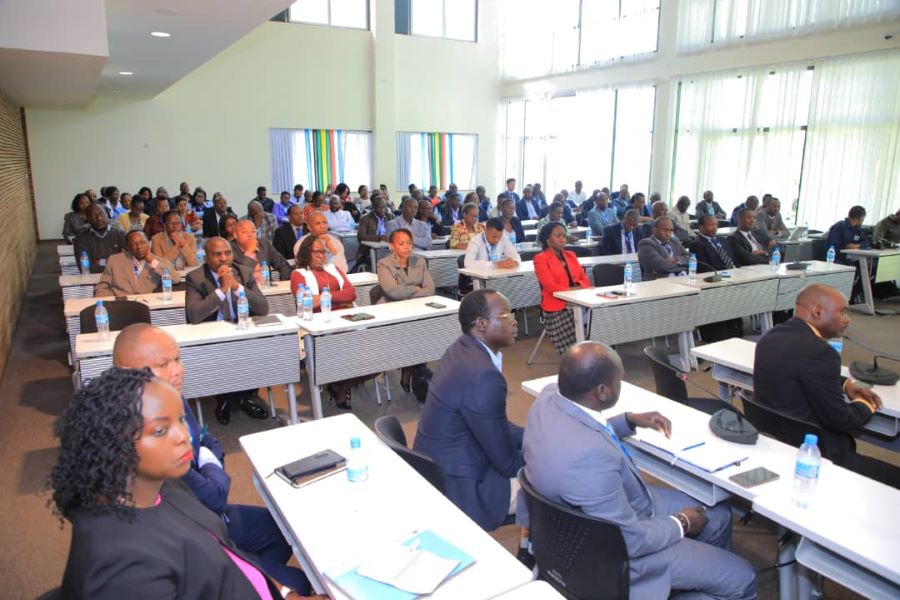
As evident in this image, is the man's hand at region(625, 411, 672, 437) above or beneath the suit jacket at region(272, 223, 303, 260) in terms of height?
beneath

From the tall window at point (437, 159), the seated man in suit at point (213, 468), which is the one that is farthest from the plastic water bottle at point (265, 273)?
the tall window at point (437, 159)

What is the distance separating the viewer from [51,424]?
4.56ft

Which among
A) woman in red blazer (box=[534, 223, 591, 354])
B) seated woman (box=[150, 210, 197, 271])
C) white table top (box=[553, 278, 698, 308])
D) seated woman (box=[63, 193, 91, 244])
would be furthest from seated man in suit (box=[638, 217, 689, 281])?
seated woman (box=[63, 193, 91, 244])

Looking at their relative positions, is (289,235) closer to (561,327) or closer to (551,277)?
(551,277)

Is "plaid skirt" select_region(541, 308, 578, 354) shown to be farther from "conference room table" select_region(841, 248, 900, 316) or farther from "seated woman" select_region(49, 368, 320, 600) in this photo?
"conference room table" select_region(841, 248, 900, 316)

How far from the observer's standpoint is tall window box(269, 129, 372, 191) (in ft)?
51.5

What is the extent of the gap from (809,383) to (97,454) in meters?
2.94

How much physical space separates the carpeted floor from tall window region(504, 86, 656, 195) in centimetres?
712

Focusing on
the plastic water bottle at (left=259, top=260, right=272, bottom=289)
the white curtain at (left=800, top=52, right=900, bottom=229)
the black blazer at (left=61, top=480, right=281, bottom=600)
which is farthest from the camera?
the white curtain at (left=800, top=52, right=900, bottom=229)

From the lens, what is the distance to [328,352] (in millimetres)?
4539

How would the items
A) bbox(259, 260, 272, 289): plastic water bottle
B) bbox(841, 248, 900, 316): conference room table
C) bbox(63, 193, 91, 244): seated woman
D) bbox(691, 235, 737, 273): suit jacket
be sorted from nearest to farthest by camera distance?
bbox(259, 260, 272, 289): plastic water bottle, bbox(691, 235, 737, 273): suit jacket, bbox(841, 248, 900, 316): conference room table, bbox(63, 193, 91, 244): seated woman

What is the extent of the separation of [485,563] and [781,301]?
6152 mm

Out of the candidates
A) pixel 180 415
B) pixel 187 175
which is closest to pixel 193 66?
pixel 187 175

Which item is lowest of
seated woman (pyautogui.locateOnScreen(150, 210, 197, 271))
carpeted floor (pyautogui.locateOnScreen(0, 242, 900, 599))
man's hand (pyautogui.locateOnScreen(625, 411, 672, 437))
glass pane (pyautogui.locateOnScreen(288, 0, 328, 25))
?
carpeted floor (pyautogui.locateOnScreen(0, 242, 900, 599))
